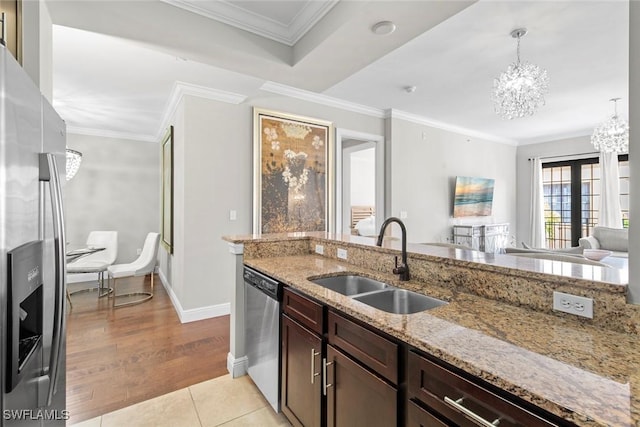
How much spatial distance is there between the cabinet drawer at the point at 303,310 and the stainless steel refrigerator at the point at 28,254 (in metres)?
1.00

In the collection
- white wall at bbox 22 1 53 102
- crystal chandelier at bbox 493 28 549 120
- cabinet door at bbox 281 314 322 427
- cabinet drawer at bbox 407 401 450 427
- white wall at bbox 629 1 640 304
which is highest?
crystal chandelier at bbox 493 28 549 120

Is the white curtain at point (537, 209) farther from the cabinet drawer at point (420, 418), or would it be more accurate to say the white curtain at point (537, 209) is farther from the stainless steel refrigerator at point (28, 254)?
the stainless steel refrigerator at point (28, 254)

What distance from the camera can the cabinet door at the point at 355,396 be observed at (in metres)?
1.12

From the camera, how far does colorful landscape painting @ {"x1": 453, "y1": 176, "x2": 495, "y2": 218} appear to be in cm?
592

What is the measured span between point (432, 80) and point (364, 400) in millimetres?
3768

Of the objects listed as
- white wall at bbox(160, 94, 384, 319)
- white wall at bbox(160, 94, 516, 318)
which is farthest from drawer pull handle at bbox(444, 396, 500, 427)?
white wall at bbox(160, 94, 384, 319)

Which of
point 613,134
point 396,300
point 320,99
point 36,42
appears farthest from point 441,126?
point 36,42

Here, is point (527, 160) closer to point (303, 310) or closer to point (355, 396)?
point (303, 310)

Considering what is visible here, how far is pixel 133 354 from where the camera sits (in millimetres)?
2721

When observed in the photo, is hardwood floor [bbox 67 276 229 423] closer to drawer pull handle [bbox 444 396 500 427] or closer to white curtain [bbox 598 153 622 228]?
drawer pull handle [bbox 444 396 500 427]

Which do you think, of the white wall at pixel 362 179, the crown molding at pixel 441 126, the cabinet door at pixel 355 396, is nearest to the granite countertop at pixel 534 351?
the cabinet door at pixel 355 396

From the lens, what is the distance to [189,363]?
2588mm

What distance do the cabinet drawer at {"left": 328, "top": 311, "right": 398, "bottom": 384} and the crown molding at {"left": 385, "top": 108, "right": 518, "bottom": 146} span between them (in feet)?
14.2

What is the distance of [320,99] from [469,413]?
4163 mm
